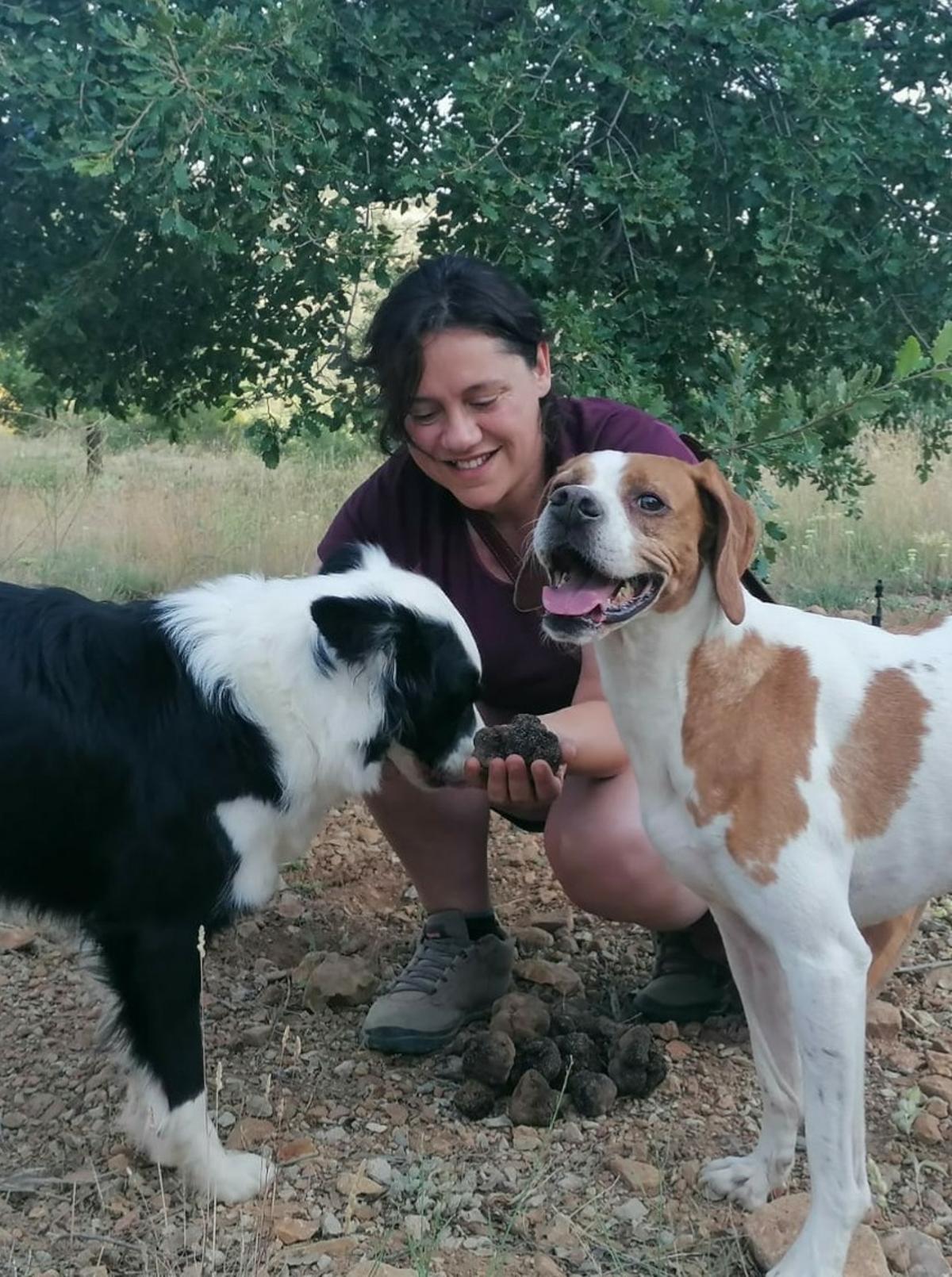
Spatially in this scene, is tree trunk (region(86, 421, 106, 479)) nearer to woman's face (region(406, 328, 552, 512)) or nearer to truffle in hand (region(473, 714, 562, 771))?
woman's face (region(406, 328, 552, 512))

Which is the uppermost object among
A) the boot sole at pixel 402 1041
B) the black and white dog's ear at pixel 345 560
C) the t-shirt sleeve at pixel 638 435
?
the t-shirt sleeve at pixel 638 435

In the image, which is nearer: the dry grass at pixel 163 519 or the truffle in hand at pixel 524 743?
the truffle in hand at pixel 524 743

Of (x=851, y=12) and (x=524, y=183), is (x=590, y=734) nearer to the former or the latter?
(x=524, y=183)

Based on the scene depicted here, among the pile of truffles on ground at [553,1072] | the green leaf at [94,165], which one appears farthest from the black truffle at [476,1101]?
the green leaf at [94,165]

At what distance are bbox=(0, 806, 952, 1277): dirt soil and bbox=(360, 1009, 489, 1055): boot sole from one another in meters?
0.03

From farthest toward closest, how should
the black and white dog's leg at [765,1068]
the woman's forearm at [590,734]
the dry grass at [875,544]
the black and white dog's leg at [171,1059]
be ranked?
the dry grass at [875,544] → the woman's forearm at [590,734] → the black and white dog's leg at [171,1059] → the black and white dog's leg at [765,1068]

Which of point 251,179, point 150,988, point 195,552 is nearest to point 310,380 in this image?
point 251,179

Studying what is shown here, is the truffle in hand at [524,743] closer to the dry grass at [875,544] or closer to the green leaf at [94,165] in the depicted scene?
the green leaf at [94,165]

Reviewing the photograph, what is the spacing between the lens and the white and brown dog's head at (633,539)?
2.05 metres

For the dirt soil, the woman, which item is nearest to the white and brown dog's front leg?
the dirt soil

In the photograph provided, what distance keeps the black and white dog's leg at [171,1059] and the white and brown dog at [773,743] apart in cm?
106

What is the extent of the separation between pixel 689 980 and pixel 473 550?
124 cm

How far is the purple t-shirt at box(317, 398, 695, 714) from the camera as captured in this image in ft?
9.91

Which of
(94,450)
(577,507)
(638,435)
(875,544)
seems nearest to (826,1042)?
(577,507)
